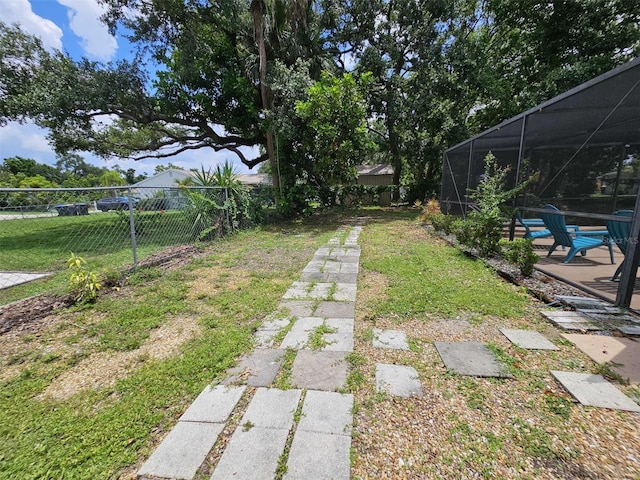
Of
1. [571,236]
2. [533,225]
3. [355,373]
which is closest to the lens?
[355,373]

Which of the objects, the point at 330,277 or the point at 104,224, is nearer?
the point at 330,277

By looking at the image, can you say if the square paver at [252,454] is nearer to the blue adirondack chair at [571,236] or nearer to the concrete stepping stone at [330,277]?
the concrete stepping stone at [330,277]

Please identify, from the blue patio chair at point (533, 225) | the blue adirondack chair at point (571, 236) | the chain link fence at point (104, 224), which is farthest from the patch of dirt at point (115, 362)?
the blue patio chair at point (533, 225)

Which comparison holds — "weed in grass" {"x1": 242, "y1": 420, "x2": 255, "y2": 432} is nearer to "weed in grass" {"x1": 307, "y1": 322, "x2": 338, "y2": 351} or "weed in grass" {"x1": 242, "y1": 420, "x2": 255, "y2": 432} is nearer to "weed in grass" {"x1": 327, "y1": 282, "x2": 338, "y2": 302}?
"weed in grass" {"x1": 307, "y1": 322, "x2": 338, "y2": 351}

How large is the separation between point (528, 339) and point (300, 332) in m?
2.02

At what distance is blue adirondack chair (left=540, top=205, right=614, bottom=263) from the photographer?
150 inches

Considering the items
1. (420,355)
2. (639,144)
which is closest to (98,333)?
(420,355)

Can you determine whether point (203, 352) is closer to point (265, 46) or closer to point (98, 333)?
point (98, 333)

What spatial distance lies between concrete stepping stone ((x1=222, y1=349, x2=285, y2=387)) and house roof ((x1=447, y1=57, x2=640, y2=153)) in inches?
163

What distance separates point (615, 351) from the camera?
2115 millimetres

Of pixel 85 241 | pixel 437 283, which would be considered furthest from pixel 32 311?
pixel 85 241

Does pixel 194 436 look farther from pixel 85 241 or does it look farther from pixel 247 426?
pixel 85 241

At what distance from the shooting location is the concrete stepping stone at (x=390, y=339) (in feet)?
7.53

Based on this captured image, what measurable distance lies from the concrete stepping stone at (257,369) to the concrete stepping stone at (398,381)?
0.76m
